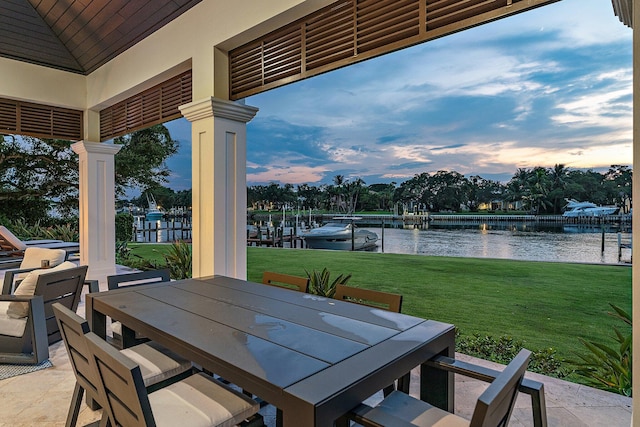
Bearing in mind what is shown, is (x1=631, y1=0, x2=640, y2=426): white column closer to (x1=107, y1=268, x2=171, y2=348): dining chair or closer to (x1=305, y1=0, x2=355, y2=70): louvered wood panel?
(x1=305, y1=0, x2=355, y2=70): louvered wood panel

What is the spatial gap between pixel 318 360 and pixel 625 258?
14.0 metres

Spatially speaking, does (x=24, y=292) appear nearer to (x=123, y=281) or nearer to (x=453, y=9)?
(x=123, y=281)

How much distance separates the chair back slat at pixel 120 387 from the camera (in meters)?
1.04

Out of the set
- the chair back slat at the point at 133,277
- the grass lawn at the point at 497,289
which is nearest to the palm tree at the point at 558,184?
the grass lawn at the point at 497,289

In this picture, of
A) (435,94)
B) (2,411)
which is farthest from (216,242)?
(435,94)

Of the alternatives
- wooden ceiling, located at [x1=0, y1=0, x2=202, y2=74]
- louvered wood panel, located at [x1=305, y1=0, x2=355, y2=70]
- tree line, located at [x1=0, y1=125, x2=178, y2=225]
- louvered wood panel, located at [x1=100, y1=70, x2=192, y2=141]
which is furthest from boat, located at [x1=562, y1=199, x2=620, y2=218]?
tree line, located at [x1=0, y1=125, x2=178, y2=225]

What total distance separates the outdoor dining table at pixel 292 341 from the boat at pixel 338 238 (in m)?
15.7

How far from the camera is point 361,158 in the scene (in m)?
22.6

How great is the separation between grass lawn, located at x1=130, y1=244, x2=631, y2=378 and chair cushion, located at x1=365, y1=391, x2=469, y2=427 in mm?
3196

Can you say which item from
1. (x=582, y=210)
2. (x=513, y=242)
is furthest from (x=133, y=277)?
(x=513, y=242)

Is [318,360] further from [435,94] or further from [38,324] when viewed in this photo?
[435,94]

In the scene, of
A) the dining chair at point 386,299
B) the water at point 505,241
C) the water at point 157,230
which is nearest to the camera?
the dining chair at point 386,299

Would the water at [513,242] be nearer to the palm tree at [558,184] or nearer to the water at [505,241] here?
the water at [505,241]

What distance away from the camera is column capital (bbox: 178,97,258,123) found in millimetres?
3232
